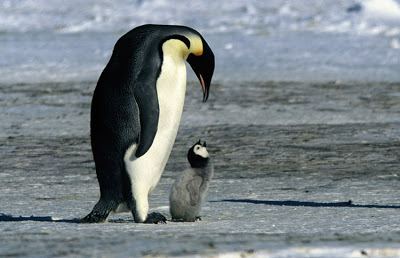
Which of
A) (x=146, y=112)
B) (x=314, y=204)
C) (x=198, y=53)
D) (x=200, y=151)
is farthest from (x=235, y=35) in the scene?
(x=146, y=112)

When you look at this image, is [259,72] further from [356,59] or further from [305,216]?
[305,216]

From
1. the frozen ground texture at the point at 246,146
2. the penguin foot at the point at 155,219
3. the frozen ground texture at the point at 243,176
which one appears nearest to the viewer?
the frozen ground texture at the point at 243,176

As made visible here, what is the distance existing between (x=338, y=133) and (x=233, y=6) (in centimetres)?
1562

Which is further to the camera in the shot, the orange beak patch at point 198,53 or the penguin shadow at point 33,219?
the orange beak patch at point 198,53

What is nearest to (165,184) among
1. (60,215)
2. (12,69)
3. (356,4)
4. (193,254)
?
(60,215)

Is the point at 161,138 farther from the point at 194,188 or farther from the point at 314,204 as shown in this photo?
the point at 314,204

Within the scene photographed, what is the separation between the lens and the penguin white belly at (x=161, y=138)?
13.3ft

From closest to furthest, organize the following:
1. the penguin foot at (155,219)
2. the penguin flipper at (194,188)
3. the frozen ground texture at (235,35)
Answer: the penguin foot at (155,219) → the penguin flipper at (194,188) → the frozen ground texture at (235,35)

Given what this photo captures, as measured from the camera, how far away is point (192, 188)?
4145 mm

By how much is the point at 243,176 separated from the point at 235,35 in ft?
41.4

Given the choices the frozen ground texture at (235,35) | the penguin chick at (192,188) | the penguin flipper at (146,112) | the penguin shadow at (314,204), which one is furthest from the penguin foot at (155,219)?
the frozen ground texture at (235,35)

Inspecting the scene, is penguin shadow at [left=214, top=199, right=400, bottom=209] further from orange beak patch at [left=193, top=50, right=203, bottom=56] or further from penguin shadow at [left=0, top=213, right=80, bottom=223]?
penguin shadow at [left=0, top=213, right=80, bottom=223]

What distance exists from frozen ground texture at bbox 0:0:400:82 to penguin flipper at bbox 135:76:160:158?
835cm

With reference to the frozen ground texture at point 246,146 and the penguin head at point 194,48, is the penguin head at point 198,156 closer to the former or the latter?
the frozen ground texture at point 246,146
